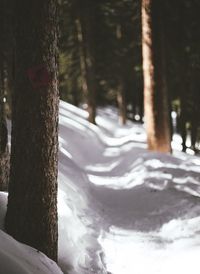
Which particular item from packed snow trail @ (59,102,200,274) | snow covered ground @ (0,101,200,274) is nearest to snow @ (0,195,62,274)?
snow covered ground @ (0,101,200,274)

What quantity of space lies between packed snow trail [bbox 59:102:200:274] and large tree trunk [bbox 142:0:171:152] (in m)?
0.83

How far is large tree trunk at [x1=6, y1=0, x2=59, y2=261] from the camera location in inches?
199

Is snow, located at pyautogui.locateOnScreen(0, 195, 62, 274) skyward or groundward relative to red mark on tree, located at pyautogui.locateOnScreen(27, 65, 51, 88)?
groundward

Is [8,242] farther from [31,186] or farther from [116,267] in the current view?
[116,267]

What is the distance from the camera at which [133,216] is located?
28.1 ft

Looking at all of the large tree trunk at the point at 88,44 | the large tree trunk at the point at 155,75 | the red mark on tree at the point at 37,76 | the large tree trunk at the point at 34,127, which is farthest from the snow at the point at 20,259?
the large tree trunk at the point at 88,44

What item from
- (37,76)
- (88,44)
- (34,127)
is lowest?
(88,44)

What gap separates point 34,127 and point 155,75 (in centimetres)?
834

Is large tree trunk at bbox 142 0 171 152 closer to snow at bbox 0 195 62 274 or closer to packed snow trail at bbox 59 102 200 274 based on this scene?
packed snow trail at bbox 59 102 200 274

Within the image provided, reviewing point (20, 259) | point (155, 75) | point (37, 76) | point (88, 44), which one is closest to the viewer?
point (20, 259)

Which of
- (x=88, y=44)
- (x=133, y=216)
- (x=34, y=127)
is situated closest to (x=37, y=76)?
(x=34, y=127)

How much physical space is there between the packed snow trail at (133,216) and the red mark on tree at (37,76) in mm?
2428

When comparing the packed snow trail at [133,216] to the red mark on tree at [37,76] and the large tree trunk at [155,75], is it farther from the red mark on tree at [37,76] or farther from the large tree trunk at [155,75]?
the red mark on tree at [37,76]

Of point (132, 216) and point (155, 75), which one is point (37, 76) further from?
point (155, 75)
